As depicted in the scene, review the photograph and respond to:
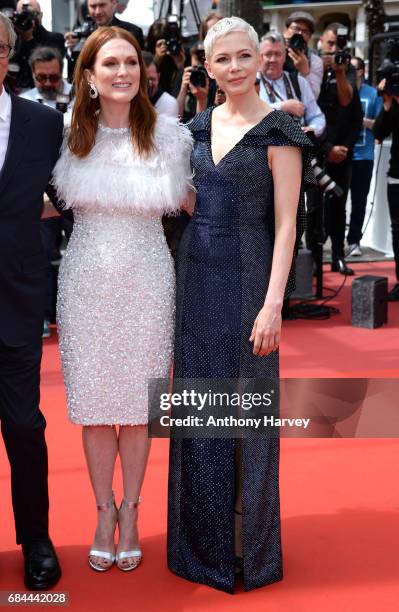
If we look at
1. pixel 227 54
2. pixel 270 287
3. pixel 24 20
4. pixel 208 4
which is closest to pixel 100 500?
pixel 270 287

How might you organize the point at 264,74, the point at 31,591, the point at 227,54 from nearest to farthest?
the point at 227,54 → the point at 31,591 → the point at 264,74

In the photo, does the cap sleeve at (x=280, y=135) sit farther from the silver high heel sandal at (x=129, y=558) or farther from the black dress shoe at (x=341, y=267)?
the black dress shoe at (x=341, y=267)

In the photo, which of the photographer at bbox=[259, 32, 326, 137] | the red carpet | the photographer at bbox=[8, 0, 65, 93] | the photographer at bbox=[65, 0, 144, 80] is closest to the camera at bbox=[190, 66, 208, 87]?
the photographer at bbox=[259, 32, 326, 137]

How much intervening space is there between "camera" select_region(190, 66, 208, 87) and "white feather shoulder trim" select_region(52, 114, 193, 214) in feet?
11.3

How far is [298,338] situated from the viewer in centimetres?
585

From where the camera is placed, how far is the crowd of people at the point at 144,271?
255 centimetres

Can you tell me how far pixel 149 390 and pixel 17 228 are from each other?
2.08 feet

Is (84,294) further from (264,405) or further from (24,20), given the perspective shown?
(24,20)

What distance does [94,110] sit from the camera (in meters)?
2.74

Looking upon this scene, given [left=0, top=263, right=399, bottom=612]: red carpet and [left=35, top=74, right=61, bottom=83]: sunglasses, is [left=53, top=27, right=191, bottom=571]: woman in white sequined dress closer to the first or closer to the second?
[left=0, top=263, right=399, bottom=612]: red carpet

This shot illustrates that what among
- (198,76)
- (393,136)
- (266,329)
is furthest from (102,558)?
(393,136)

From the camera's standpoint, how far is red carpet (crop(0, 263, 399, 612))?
8.75ft

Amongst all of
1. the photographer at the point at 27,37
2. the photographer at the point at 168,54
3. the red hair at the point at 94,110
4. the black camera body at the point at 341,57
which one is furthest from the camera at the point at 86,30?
the red hair at the point at 94,110

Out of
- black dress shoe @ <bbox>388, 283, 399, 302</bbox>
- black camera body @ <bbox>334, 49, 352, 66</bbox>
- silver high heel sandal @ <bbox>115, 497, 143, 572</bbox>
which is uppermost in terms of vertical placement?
black camera body @ <bbox>334, 49, 352, 66</bbox>
